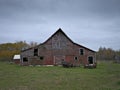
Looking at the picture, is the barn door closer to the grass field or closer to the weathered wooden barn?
the weathered wooden barn

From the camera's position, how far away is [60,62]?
47.8m

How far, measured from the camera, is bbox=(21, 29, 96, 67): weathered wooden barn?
48.2m

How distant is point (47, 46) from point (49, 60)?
2955 millimetres

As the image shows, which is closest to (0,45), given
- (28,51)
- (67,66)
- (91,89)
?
(28,51)

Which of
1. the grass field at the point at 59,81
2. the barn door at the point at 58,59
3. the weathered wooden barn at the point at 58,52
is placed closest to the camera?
the grass field at the point at 59,81

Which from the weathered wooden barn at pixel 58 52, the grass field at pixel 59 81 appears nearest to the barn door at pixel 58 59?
the weathered wooden barn at pixel 58 52

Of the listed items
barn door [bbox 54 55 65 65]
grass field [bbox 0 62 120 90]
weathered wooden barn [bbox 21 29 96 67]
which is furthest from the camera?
weathered wooden barn [bbox 21 29 96 67]

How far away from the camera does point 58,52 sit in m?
48.3

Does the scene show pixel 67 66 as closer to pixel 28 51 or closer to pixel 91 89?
pixel 28 51

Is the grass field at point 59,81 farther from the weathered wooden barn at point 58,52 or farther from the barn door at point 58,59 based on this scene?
the weathered wooden barn at point 58,52

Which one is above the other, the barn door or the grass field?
the barn door

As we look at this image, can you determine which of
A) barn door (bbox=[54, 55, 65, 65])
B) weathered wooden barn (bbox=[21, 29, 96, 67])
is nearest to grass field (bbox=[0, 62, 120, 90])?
barn door (bbox=[54, 55, 65, 65])

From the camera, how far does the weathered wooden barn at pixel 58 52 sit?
4816 cm

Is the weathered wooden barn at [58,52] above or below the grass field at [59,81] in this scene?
above
